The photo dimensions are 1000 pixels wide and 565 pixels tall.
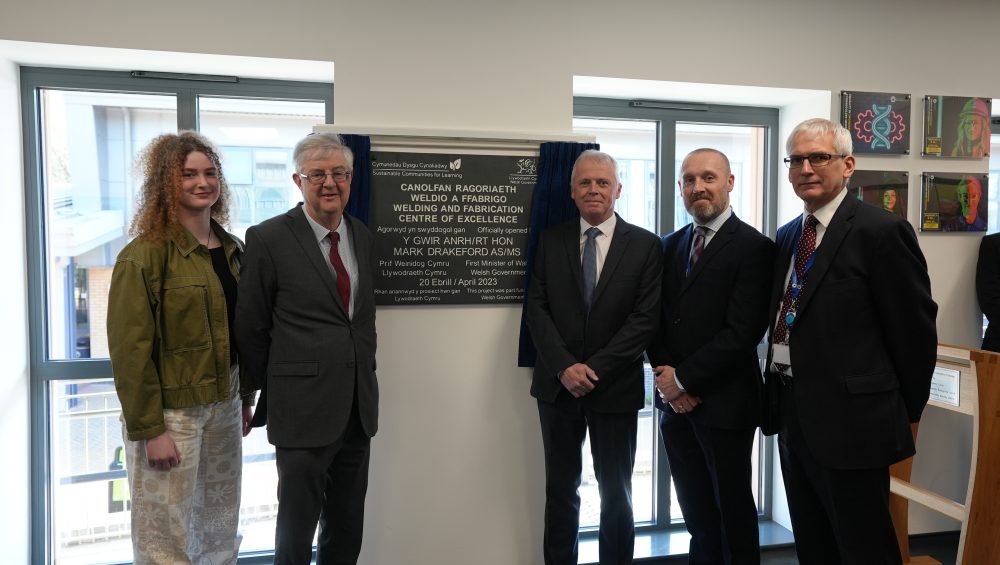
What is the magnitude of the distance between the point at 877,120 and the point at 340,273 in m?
2.68

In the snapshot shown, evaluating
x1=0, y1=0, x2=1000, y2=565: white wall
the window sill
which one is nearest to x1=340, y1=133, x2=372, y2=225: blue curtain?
x1=0, y1=0, x2=1000, y2=565: white wall

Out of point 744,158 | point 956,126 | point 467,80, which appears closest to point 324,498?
point 467,80

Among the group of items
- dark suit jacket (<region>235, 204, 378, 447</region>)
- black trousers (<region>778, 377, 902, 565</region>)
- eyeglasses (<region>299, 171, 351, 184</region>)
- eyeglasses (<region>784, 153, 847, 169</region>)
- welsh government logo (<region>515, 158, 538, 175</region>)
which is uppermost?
welsh government logo (<region>515, 158, 538, 175</region>)

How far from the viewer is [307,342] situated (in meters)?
1.91

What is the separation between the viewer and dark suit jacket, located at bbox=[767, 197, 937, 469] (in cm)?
172

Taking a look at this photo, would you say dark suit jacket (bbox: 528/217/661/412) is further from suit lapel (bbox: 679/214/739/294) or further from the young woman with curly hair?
the young woman with curly hair

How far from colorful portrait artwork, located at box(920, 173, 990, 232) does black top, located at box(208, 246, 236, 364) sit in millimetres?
3211

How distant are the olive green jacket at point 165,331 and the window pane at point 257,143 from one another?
35.7 inches

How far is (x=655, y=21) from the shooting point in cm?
267

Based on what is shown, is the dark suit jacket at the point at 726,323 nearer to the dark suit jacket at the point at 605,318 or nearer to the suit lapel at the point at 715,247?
the suit lapel at the point at 715,247

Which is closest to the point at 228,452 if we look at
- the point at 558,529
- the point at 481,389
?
the point at 481,389

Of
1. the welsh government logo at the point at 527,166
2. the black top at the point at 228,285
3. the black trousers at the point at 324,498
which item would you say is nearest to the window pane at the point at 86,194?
the black top at the point at 228,285

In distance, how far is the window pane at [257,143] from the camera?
2.77 m

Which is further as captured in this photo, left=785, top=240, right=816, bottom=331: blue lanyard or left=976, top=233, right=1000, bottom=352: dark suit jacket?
left=976, top=233, right=1000, bottom=352: dark suit jacket
